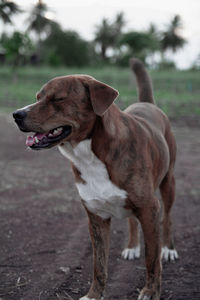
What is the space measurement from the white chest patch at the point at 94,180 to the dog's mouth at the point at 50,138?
0.43 feet

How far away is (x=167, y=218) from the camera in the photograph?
456cm

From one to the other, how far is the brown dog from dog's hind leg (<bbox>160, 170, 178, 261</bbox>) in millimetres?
931

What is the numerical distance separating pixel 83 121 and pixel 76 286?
171 centimetres

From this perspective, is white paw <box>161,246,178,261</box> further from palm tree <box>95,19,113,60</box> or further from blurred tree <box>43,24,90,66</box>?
palm tree <box>95,19,113,60</box>

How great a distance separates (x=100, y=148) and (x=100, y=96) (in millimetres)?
404

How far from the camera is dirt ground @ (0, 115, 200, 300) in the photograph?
12.5 feet

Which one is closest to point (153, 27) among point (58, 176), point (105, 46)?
point (105, 46)

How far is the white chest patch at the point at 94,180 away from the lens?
3.16 meters

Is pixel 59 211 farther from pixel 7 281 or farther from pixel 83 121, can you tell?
pixel 83 121

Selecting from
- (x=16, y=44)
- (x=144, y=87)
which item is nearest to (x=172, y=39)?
(x=16, y=44)

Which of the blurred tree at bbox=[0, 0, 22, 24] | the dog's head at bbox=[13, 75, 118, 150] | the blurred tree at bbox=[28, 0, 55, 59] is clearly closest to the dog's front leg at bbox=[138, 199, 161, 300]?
the dog's head at bbox=[13, 75, 118, 150]

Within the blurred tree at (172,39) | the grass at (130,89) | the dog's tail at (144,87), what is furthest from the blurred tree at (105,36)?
the dog's tail at (144,87)

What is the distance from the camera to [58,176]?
25.2 ft

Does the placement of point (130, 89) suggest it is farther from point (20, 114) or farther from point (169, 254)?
point (20, 114)
